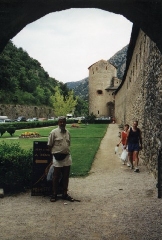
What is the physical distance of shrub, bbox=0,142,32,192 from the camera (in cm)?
721

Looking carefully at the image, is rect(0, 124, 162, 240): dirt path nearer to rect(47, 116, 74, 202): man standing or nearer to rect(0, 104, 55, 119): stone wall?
rect(47, 116, 74, 202): man standing

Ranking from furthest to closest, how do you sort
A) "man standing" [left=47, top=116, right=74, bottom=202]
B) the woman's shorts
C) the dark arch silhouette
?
1. the woman's shorts
2. "man standing" [left=47, top=116, right=74, bottom=202]
3. the dark arch silhouette

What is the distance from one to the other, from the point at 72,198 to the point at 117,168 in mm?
4306

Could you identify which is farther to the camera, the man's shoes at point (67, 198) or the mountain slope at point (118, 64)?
the mountain slope at point (118, 64)

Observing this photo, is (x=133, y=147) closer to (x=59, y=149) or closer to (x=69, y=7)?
(x=59, y=149)

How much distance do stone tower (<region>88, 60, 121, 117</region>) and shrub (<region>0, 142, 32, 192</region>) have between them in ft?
172

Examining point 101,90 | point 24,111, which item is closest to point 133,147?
point 101,90

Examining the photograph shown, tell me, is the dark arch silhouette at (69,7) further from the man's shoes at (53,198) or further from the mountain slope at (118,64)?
the mountain slope at (118,64)

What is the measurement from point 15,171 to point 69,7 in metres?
4.23

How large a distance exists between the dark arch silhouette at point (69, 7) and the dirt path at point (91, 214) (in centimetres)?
276

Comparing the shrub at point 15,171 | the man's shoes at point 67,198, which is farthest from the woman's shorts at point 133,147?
the man's shoes at point 67,198

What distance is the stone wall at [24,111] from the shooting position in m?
58.5

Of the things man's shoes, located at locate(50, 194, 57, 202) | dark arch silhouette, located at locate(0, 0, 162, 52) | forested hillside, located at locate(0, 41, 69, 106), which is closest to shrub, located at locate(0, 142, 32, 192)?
man's shoes, located at locate(50, 194, 57, 202)

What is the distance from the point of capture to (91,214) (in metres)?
5.59
